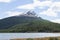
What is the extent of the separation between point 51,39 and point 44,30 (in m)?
168

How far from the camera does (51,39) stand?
103 feet

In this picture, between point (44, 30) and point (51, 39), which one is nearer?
point (51, 39)

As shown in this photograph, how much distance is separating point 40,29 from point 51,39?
549 ft

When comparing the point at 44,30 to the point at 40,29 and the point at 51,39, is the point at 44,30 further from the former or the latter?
the point at 51,39

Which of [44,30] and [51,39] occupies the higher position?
[51,39]

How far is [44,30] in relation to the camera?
651 ft

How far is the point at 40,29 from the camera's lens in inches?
7815

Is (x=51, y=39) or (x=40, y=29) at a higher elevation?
(x=51, y=39)

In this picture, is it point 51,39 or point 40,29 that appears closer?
point 51,39

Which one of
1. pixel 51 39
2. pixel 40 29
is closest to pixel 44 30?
pixel 40 29

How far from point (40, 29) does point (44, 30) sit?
3666 millimetres
